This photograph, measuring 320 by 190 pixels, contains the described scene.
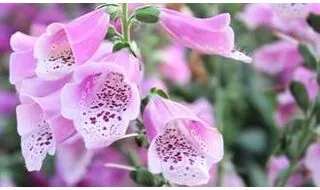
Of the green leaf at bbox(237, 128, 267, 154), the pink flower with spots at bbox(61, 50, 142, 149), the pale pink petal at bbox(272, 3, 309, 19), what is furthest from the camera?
the green leaf at bbox(237, 128, 267, 154)

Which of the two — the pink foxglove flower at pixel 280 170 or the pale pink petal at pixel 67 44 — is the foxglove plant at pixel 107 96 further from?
the pink foxglove flower at pixel 280 170

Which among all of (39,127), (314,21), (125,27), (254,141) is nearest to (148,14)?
(125,27)

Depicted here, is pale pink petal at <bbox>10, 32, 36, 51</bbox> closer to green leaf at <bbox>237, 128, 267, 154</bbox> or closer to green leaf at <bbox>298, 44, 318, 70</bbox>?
green leaf at <bbox>298, 44, 318, 70</bbox>

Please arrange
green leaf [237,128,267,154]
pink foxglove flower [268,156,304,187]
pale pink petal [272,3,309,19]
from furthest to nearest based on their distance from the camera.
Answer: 1. green leaf [237,128,267,154]
2. pink foxglove flower [268,156,304,187]
3. pale pink petal [272,3,309,19]

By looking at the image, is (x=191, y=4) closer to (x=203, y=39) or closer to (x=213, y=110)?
(x=213, y=110)

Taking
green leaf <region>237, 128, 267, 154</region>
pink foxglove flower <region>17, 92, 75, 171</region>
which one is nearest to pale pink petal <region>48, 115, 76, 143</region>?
pink foxglove flower <region>17, 92, 75, 171</region>

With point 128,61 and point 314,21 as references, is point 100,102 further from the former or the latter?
point 314,21

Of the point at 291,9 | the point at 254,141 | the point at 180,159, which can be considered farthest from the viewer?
the point at 254,141
